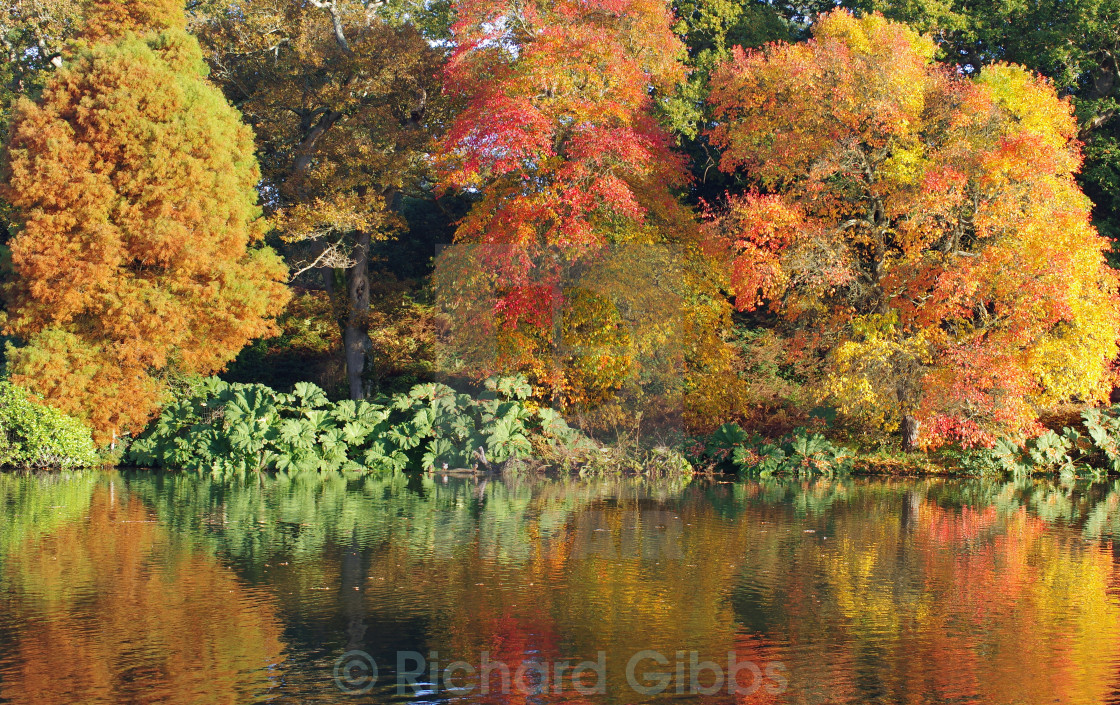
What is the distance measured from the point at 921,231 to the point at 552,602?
14.6 metres

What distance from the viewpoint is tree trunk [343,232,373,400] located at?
27.8m

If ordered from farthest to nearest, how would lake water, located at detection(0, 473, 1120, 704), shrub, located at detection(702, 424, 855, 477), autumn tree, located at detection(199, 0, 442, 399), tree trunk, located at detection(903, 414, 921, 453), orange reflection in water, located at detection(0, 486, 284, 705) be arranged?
autumn tree, located at detection(199, 0, 442, 399) < tree trunk, located at detection(903, 414, 921, 453) < shrub, located at detection(702, 424, 855, 477) < lake water, located at detection(0, 473, 1120, 704) < orange reflection in water, located at detection(0, 486, 284, 705)

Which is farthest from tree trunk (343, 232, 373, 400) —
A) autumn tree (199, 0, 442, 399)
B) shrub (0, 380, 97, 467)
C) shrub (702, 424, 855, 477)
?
shrub (702, 424, 855, 477)

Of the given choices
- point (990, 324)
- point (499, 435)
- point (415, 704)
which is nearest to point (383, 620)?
point (415, 704)

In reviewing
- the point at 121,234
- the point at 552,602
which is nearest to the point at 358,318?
the point at 121,234

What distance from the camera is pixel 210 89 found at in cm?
2370

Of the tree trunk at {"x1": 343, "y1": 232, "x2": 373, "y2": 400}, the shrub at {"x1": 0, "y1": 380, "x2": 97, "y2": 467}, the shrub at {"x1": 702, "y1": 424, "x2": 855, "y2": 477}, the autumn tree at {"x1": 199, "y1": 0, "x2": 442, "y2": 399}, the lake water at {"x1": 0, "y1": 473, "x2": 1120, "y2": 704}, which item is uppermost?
the autumn tree at {"x1": 199, "y1": 0, "x2": 442, "y2": 399}

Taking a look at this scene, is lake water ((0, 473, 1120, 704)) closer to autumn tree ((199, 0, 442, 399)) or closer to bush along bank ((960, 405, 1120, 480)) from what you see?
bush along bank ((960, 405, 1120, 480))

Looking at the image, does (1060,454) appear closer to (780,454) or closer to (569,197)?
(780,454)

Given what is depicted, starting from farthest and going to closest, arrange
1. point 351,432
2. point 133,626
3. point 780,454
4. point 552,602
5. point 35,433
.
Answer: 1. point 351,432
2. point 780,454
3. point 35,433
4. point 552,602
5. point 133,626

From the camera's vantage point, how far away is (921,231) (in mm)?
21750

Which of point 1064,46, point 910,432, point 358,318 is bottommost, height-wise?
point 910,432

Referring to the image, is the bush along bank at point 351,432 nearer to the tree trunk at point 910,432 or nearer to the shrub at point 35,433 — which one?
the shrub at point 35,433

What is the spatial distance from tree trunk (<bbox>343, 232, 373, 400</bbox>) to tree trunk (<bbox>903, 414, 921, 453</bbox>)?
41.6 ft
